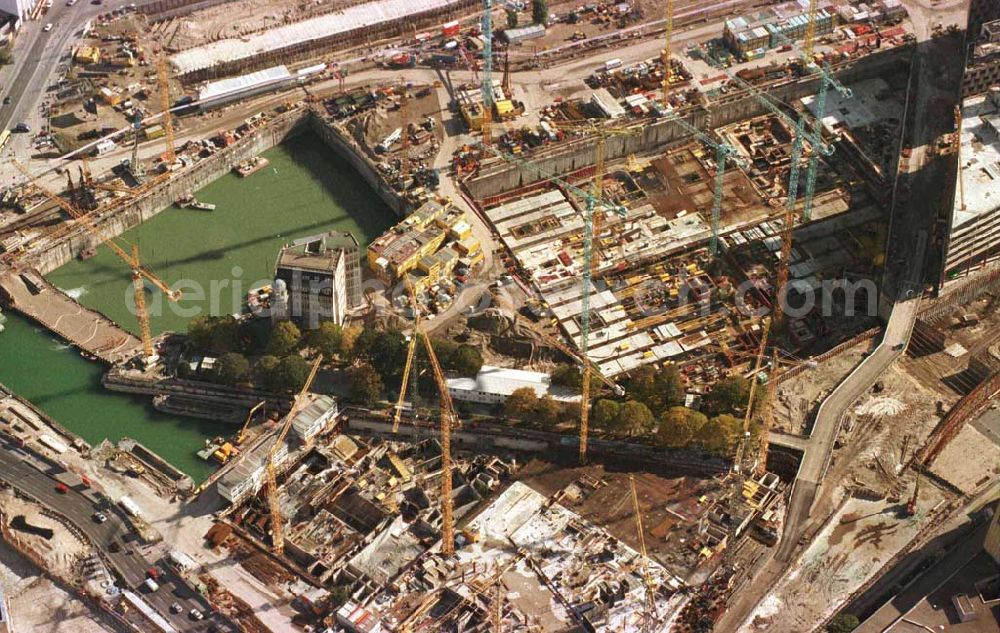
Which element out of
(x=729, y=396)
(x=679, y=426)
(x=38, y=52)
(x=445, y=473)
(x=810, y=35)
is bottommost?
(x=679, y=426)

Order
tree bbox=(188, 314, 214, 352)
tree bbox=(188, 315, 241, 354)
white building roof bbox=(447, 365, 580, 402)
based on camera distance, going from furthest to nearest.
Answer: tree bbox=(188, 314, 214, 352) < tree bbox=(188, 315, 241, 354) < white building roof bbox=(447, 365, 580, 402)

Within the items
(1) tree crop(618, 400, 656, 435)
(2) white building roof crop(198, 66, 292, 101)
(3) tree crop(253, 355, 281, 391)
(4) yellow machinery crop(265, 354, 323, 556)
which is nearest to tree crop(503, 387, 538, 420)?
(1) tree crop(618, 400, 656, 435)

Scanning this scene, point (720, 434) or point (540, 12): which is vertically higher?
point (540, 12)

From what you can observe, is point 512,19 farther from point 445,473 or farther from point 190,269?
point 445,473

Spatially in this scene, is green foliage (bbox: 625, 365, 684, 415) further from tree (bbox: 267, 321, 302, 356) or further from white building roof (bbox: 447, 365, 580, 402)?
tree (bbox: 267, 321, 302, 356)

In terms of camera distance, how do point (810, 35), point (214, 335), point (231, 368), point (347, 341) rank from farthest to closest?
point (810, 35)
point (214, 335)
point (347, 341)
point (231, 368)

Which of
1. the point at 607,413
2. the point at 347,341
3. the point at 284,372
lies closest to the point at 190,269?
the point at 284,372

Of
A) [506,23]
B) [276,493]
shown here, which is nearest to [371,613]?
[276,493]
